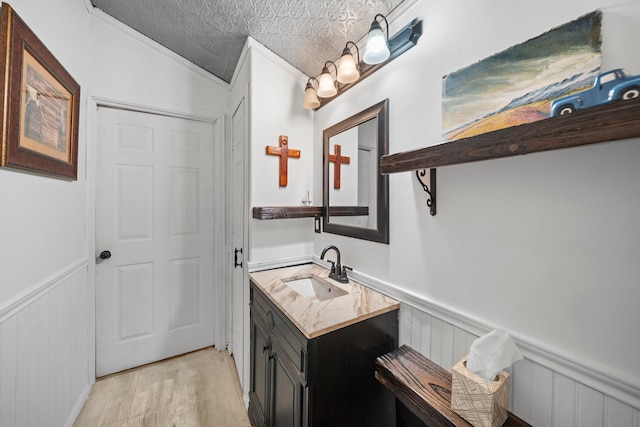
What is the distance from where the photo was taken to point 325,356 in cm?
91

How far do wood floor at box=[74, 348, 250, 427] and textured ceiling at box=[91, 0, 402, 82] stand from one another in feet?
7.78

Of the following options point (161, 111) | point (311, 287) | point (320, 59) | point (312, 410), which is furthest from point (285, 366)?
point (161, 111)

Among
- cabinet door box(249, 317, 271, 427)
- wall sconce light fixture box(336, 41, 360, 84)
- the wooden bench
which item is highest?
wall sconce light fixture box(336, 41, 360, 84)

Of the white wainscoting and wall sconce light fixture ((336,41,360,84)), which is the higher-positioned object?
wall sconce light fixture ((336,41,360,84))

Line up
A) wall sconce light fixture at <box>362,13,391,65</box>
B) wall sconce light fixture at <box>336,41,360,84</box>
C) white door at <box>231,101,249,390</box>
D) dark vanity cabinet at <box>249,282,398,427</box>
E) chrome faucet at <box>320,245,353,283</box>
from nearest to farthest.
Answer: dark vanity cabinet at <box>249,282,398,427</box> < wall sconce light fixture at <box>362,13,391,65</box> < wall sconce light fixture at <box>336,41,360,84</box> < chrome faucet at <box>320,245,353,283</box> < white door at <box>231,101,249,390</box>

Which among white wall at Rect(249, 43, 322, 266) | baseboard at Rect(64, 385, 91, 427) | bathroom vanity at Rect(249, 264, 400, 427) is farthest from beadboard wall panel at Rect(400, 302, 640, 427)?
baseboard at Rect(64, 385, 91, 427)

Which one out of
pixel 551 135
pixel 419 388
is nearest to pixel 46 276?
pixel 419 388

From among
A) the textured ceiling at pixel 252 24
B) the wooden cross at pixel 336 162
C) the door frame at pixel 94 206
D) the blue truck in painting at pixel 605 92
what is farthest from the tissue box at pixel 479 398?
the door frame at pixel 94 206

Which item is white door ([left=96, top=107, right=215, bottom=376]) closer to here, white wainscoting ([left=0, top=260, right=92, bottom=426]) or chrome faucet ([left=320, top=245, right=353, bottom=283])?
white wainscoting ([left=0, top=260, right=92, bottom=426])

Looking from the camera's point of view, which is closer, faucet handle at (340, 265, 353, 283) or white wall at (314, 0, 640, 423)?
white wall at (314, 0, 640, 423)

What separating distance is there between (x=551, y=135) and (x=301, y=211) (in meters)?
1.26

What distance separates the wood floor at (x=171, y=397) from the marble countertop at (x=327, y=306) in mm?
971

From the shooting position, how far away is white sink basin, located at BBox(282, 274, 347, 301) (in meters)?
1.40

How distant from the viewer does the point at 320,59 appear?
1533mm
